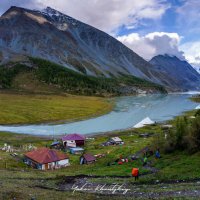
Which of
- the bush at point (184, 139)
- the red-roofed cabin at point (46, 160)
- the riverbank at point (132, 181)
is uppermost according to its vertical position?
the bush at point (184, 139)

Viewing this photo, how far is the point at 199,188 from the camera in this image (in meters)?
29.5

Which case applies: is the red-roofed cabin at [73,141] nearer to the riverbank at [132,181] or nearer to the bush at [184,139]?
the riverbank at [132,181]

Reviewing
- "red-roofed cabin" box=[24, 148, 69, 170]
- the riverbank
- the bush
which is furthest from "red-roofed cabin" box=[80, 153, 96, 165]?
the bush

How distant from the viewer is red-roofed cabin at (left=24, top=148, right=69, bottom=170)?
64.2 meters

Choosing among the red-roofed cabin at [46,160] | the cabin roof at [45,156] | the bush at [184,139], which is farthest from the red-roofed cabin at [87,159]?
the bush at [184,139]

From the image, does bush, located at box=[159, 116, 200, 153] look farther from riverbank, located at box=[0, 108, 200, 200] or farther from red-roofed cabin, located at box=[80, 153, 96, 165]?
red-roofed cabin, located at box=[80, 153, 96, 165]

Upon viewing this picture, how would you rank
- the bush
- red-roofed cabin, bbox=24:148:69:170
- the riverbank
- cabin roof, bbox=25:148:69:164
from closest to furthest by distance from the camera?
the riverbank → the bush → red-roofed cabin, bbox=24:148:69:170 → cabin roof, bbox=25:148:69:164

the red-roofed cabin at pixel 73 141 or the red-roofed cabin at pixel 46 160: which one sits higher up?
the red-roofed cabin at pixel 73 141

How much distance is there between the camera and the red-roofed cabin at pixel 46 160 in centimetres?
6419

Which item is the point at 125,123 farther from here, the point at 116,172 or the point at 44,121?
the point at 116,172

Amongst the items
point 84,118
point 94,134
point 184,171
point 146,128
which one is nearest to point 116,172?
point 184,171

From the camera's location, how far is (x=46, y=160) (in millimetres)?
64125

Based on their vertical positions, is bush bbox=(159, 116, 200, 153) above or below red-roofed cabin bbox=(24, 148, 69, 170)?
above

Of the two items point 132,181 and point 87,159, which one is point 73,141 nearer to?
point 87,159
